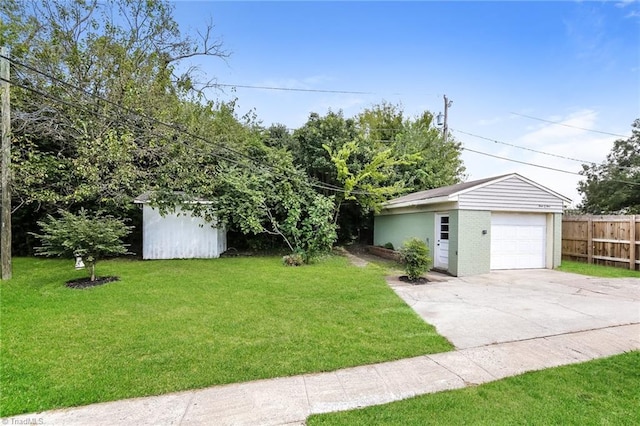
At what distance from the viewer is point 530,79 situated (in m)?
12.0

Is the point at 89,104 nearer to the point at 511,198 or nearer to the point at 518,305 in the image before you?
the point at 518,305

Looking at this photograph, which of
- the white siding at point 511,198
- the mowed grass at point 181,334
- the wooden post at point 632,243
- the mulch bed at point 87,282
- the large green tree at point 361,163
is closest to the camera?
the mowed grass at point 181,334

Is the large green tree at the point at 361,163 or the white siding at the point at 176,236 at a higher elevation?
the large green tree at the point at 361,163

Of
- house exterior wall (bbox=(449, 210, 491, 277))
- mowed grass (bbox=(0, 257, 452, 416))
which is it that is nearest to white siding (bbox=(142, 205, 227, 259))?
mowed grass (bbox=(0, 257, 452, 416))

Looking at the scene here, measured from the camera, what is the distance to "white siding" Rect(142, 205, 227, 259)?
40.1ft

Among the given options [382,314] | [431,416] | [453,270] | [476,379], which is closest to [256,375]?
[431,416]

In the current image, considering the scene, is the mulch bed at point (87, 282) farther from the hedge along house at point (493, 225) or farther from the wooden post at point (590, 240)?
the wooden post at point (590, 240)

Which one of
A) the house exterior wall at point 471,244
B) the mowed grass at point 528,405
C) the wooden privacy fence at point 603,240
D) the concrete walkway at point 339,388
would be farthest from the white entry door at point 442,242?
the mowed grass at point 528,405

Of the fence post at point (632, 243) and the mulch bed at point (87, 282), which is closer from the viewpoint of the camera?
the mulch bed at point (87, 282)

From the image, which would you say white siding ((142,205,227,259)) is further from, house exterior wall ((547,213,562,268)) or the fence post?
the fence post

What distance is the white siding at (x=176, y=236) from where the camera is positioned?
12.2 metres

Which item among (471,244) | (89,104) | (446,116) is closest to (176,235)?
(89,104)

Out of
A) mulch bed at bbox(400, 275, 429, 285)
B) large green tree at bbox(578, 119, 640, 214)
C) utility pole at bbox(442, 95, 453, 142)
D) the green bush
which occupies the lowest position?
mulch bed at bbox(400, 275, 429, 285)

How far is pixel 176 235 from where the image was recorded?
12398 millimetres
